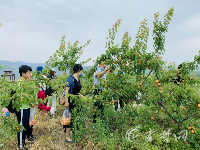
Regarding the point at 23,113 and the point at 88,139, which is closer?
the point at 23,113

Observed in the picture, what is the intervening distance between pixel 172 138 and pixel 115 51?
2602 millimetres

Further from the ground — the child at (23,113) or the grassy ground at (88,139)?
the child at (23,113)

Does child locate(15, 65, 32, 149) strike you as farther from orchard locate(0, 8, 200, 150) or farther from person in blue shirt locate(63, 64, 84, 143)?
person in blue shirt locate(63, 64, 84, 143)

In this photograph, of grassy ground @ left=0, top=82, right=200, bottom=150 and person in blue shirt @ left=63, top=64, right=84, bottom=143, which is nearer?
grassy ground @ left=0, top=82, right=200, bottom=150

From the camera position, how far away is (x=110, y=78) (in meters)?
3.71

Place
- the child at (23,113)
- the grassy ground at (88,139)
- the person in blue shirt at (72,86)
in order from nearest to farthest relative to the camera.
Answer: the child at (23,113), the grassy ground at (88,139), the person in blue shirt at (72,86)

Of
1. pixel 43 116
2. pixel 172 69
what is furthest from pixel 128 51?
pixel 43 116

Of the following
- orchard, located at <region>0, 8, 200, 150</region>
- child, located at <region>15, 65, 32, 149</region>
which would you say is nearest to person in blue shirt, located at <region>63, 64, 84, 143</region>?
orchard, located at <region>0, 8, 200, 150</region>

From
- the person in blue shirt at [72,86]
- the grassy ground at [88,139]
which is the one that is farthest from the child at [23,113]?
the person in blue shirt at [72,86]

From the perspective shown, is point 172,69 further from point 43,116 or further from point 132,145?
point 43,116

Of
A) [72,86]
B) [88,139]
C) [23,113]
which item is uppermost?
[72,86]

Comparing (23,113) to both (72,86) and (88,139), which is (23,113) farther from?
(88,139)

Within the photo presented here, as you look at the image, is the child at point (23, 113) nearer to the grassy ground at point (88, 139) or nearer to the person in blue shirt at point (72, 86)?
the grassy ground at point (88, 139)

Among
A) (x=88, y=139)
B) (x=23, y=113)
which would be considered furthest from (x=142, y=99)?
(x=23, y=113)
